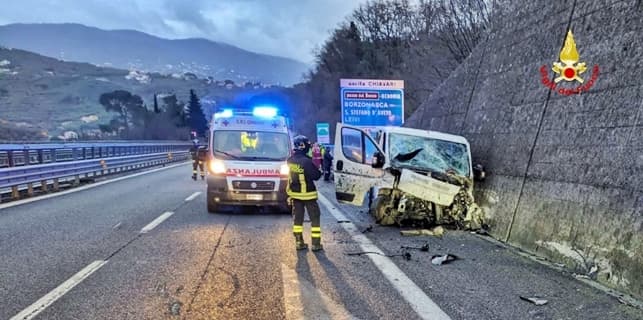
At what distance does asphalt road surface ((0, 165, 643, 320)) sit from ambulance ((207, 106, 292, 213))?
1403 mm

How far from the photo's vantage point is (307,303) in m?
4.51

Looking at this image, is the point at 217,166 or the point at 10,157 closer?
the point at 217,166

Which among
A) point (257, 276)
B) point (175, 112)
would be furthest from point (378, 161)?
point (175, 112)

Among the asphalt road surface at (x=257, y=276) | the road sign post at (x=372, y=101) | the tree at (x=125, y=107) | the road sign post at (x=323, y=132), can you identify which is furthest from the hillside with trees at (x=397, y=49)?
the tree at (x=125, y=107)

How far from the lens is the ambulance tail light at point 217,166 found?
34.9 feet

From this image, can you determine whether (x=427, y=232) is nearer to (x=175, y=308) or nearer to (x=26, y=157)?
(x=175, y=308)

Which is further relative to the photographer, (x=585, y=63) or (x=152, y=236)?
(x=152, y=236)

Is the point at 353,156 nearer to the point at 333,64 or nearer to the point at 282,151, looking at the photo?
the point at 282,151

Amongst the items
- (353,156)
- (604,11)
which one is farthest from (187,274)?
(604,11)

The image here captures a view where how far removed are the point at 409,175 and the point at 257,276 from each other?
3.82 meters

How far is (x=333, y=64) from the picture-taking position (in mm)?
62094

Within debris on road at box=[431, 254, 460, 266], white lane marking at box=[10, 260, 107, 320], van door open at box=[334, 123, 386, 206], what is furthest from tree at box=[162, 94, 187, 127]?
debris on road at box=[431, 254, 460, 266]

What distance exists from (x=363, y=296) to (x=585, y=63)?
4.89m

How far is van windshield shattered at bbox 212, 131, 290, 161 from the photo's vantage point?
1120 centimetres
